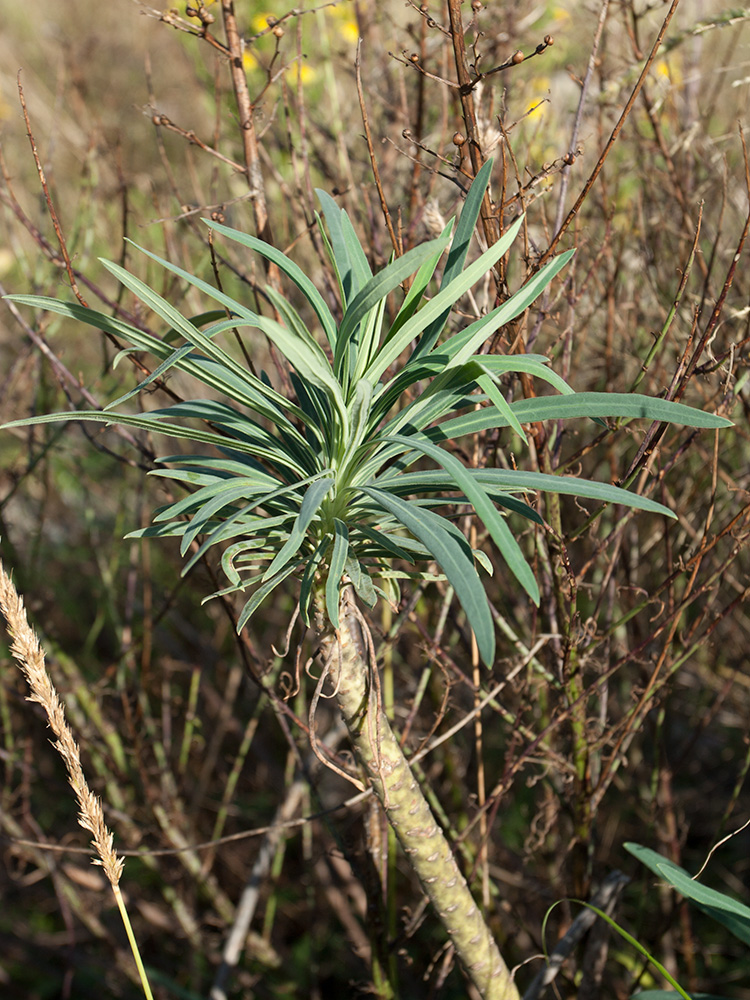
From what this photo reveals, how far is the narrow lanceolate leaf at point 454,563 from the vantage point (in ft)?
2.49

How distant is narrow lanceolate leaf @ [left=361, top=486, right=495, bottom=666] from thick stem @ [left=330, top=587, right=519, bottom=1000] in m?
0.24

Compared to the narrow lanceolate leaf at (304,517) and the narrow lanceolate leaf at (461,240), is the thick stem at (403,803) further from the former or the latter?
the narrow lanceolate leaf at (461,240)

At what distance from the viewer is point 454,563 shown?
2.72 ft

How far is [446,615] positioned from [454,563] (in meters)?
0.75

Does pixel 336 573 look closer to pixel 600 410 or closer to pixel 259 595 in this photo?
pixel 259 595

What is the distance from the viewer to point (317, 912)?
9.52 feet

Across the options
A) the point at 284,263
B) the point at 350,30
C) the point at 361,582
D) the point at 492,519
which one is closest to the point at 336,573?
the point at 361,582

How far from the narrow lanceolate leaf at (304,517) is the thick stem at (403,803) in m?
0.17

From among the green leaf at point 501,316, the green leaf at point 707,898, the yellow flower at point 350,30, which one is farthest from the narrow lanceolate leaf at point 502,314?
the yellow flower at point 350,30

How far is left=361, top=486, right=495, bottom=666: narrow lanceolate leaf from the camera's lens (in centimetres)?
76

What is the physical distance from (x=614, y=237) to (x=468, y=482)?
4.82 feet

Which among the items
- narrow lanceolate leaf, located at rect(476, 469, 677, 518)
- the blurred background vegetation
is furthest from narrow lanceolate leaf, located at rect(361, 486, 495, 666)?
the blurred background vegetation

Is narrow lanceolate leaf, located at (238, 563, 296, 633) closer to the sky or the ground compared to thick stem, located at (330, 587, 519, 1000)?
closer to the sky

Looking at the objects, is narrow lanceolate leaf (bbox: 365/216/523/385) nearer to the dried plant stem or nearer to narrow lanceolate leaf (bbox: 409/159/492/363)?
narrow lanceolate leaf (bbox: 409/159/492/363)
